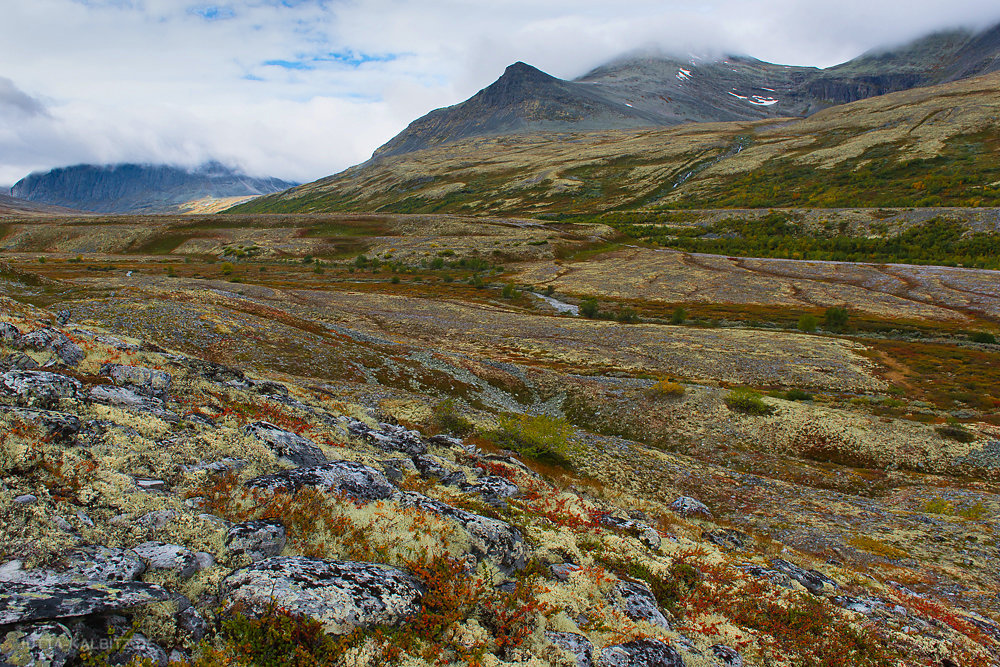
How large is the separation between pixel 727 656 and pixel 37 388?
18955mm

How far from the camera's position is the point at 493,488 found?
1695cm

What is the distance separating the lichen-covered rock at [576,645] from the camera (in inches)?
335

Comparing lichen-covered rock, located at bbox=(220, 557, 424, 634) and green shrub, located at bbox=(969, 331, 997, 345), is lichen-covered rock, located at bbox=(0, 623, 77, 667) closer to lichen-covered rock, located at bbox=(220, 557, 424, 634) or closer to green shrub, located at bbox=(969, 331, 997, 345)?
lichen-covered rock, located at bbox=(220, 557, 424, 634)

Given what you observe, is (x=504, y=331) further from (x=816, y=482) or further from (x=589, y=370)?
(x=816, y=482)

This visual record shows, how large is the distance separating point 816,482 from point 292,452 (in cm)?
3061

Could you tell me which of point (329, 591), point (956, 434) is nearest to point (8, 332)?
point (329, 591)

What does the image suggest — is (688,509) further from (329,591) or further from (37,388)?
(37,388)

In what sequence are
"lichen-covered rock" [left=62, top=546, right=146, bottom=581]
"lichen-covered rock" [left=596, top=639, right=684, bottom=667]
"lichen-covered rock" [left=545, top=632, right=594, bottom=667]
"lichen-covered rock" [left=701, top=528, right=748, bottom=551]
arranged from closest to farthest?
"lichen-covered rock" [left=62, top=546, right=146, bottom=581], "lichen-covered rock" [left=545, top=632, right=594, bottom=667], "lichen-covered rock" [left=596, top=639, right=684, bottom=667], "lichen-covered rock" [left=701, top=528, right=748, bottom=551]

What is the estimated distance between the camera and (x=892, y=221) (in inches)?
5251

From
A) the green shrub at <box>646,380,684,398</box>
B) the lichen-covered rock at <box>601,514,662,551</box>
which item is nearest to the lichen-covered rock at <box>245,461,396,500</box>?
the lichen-covered rock at <box>601,514,662,551</box>

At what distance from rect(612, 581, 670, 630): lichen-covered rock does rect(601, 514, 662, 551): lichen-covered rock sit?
350 cm

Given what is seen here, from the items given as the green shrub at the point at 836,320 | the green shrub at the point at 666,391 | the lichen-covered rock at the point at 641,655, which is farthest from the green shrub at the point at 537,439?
the green shrub at the point at 836,320

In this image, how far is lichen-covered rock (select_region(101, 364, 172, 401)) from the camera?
55.5 feet

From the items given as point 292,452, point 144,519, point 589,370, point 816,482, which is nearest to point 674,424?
point 816,482
